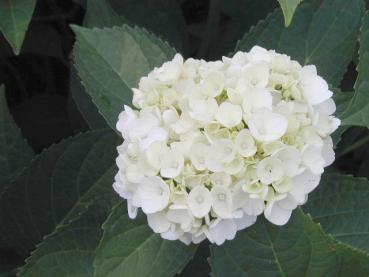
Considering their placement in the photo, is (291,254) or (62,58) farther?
(62,58)

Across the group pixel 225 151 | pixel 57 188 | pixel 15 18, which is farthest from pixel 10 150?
pixel 225 151

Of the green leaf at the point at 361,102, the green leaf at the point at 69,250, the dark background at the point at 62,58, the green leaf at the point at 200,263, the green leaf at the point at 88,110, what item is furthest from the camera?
the dark background at the point at 62,58

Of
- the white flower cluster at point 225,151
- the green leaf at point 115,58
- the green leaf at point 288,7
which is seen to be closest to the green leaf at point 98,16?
the green leaf at point 115,58

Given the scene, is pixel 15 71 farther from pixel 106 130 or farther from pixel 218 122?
pixel 218 122

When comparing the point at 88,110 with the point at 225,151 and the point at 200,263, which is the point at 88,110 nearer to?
the point at 200,263

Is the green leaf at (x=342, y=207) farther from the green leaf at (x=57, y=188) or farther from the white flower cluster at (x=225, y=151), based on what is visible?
the green leaf at (x=57, y=188)
